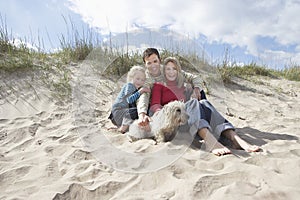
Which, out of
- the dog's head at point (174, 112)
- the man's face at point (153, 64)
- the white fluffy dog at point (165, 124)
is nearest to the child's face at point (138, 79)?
the man's face at point (153, 64)

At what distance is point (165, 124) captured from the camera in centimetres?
266

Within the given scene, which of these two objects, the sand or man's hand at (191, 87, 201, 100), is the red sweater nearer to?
man's hand at (191, 87, 201, 100)

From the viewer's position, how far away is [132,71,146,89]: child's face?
10.7ft

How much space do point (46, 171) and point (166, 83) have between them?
163 centimetres

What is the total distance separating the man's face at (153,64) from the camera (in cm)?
325

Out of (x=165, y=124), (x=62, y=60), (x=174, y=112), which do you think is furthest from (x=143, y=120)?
(x=62, y=60)

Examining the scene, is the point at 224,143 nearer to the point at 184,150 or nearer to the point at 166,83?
the point at 184,150

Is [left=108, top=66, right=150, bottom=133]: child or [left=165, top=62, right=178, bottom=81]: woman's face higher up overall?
[left=165, top=62, right=178, bottom=81]: woman's face

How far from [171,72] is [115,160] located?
4.26 feet

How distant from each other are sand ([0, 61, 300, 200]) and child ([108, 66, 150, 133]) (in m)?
0.17

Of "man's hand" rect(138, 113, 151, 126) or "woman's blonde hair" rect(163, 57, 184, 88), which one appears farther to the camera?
"woman's blonde hair" rect(163, 57, 184, 88)

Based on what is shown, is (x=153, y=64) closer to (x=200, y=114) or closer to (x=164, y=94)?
(x=164, y=94)

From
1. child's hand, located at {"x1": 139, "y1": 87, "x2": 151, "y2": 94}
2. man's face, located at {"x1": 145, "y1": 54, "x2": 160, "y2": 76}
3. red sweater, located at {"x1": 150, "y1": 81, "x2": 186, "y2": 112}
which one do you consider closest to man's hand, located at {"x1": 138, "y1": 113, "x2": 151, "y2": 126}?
red sweater, located at {"x1": 150, "y1": 81, "x2": 186, "y2": 112}

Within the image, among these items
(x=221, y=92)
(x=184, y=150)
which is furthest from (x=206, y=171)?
(x=221, y=92)
